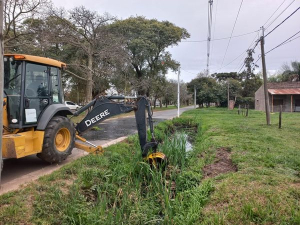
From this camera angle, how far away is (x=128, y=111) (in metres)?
5.70

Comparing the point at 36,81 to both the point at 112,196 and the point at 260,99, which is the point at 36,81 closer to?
the point at 112,196

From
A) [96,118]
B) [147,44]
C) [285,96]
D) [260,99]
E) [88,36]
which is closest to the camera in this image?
[96,118]

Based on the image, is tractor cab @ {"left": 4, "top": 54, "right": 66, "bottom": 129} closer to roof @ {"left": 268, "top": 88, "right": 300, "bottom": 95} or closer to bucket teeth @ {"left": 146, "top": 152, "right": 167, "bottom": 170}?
bucket teeth @ {"left": 146, "top": 152, "right": 167, "bottom": 170}

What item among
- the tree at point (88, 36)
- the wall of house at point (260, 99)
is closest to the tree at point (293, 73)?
the wall of house at point (260, 99)

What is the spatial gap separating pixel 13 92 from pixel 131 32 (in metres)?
25.1

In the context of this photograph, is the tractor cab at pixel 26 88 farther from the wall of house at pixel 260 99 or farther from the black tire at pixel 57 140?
the wall of house at pixel 260 99

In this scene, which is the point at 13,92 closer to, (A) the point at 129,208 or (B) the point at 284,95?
(A) the point at 129,208

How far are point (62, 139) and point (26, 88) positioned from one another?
154cm

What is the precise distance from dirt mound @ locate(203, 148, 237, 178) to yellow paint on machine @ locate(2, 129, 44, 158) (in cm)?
384

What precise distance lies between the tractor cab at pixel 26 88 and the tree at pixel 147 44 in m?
20.3

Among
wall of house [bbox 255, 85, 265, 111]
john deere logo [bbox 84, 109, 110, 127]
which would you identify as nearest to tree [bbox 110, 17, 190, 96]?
wall of house [bbox 255, 85, 265, 111]

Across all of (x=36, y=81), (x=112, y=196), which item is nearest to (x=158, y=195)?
(x=112, y=196)

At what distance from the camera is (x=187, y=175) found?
16.8 feet

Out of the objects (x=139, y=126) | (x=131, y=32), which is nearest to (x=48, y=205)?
(x=139, y=126)
